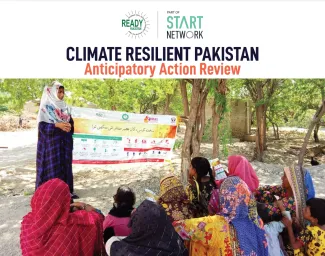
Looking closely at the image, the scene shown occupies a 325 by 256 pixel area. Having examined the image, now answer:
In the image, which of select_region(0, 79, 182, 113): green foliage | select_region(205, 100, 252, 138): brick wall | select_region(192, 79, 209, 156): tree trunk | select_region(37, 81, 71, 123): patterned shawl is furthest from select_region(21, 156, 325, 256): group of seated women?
select_region(205, 100, 252, 138): brick wall

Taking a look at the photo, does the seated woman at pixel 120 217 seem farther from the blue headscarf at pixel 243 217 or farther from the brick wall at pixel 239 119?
the brick wall at pixel 239 119

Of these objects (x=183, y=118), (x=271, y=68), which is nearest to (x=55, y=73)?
(x=183, y=118)

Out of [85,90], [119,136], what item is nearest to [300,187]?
[119,136]

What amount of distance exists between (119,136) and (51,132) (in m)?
1.31

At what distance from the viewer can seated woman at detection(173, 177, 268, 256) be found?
1.72 metres

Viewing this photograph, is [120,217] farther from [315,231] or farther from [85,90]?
[85,90]

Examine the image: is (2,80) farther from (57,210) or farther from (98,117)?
(57,210)

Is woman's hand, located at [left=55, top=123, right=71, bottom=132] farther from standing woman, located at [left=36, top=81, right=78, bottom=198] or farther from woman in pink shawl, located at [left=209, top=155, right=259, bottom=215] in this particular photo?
woman in pink shawl, located at [left=209, top=155, right=259, bottom=215]

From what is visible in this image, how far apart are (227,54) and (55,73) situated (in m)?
2.33

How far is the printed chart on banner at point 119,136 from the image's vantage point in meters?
4.94

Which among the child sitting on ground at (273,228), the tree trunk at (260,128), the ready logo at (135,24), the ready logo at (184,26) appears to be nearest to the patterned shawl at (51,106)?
the ready logo at (135,24)

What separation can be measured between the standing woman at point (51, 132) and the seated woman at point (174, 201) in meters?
2.49

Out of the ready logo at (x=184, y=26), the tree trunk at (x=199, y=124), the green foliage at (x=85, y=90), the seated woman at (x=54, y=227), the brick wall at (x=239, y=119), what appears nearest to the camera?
the seated woman at (x=54, y=227)

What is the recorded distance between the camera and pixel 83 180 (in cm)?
568
